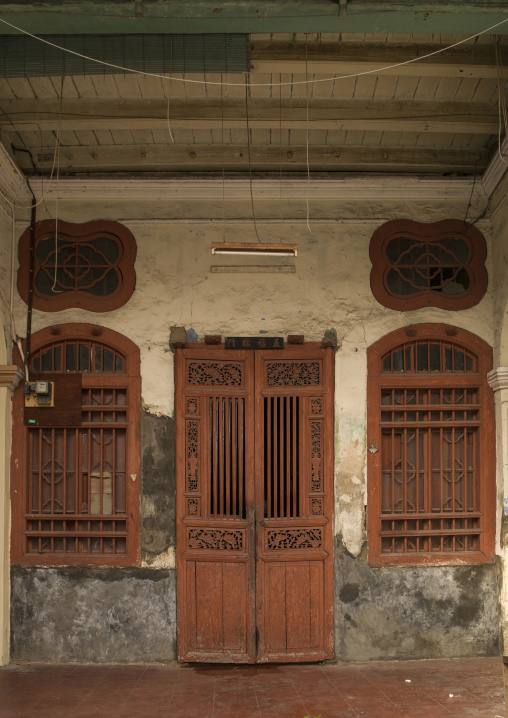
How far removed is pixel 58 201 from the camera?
623 cm

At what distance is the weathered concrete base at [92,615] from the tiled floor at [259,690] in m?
0.13

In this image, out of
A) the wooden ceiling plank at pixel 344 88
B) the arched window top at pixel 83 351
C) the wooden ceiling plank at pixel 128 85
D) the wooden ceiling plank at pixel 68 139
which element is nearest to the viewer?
the wooden ceiling plank at pixel 128 85

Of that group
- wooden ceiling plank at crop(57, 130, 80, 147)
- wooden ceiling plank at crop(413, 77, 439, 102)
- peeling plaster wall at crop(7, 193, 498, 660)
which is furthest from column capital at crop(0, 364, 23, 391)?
wooden ceiling plank at crop(413, 77, 439, 102)

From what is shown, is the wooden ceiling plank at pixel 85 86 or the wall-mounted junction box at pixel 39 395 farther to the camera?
the wall-mounted junction box at pixel 39 395

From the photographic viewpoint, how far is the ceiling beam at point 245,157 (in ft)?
19.6

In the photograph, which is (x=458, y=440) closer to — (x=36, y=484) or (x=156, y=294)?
(x=156, y=294)

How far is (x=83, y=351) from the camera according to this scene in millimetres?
6156

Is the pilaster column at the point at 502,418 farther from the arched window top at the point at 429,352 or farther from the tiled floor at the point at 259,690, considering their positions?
the tiled floor at the point at 259,690

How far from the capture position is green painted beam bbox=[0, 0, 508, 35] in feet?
12.4

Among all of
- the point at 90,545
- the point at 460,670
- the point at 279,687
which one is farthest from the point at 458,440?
the point at 90,545

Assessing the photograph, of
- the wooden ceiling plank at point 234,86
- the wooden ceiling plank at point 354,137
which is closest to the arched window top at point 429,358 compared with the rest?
the wooden ceiling plank at point 354,137

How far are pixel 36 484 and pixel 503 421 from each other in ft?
13.7

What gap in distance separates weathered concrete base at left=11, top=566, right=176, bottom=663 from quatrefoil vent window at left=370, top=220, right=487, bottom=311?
329 cm

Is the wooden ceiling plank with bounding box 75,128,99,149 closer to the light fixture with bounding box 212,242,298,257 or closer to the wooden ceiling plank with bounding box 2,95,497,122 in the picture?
the wooden ceiling plank with bounding box 2,95,497,122
